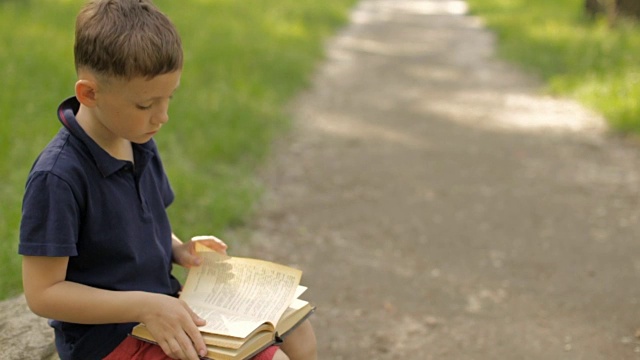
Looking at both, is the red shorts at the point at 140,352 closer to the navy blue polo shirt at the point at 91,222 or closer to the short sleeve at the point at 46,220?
the navy blue polo shirt at the point at 91,222

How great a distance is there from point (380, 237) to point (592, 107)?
12.7 ft

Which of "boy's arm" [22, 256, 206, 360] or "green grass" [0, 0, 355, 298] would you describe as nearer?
Result: "boy's arm" [22, 256, 206, 360]

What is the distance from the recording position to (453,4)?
67.9ft

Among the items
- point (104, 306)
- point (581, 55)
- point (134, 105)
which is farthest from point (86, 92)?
point (581, 55)

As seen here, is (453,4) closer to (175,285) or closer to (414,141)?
(414,141)

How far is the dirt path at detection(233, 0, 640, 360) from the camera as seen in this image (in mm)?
3592

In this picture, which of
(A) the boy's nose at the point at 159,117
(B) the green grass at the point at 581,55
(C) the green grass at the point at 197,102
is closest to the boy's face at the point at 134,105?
(A) the boy's nose at the point at 159,117

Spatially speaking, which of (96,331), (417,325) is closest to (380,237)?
(417,325)

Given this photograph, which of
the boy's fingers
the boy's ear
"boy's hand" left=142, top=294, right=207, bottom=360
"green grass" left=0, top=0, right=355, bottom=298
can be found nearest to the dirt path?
"green grass" left=0, top=0, right=355, bottom=298

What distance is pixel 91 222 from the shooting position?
208cm

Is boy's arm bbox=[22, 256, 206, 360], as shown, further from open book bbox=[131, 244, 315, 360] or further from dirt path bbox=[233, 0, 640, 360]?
dirt path bbox=[233, 0, 640, 360]

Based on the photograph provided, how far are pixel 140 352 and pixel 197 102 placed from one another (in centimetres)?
503

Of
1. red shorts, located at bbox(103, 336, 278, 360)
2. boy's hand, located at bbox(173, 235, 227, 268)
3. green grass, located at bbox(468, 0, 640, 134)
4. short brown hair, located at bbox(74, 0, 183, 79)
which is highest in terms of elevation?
short brown hair, located at bbox(74, 0, 183, 79)

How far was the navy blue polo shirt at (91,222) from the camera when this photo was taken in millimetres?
1971
